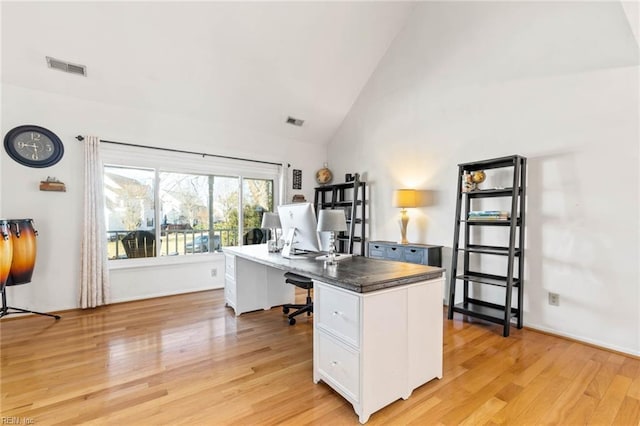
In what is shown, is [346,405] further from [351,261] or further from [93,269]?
[93,269]

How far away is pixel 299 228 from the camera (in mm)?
2590

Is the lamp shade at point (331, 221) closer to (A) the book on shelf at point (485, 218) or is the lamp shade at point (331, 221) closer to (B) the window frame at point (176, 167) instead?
(A) the book on shelf at point (485, 218)

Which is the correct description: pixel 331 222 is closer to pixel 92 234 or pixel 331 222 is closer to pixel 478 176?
pixel 478 176

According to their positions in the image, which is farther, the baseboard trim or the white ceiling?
the white ceiling

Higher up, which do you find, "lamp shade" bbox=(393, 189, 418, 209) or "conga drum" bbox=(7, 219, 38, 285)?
"lamp shade" bbox=(393, 189, 418, 209)

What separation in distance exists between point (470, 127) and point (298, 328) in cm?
294

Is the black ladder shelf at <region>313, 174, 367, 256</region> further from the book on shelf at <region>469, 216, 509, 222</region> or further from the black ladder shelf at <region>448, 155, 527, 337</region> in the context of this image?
the book on shelf at <region>469, 216, 509, 222</region>

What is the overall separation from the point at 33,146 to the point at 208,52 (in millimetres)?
2170

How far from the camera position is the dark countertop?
1.65m

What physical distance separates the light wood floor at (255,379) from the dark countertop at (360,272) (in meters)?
0.73

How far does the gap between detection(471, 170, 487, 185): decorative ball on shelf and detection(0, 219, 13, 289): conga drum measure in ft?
15.2

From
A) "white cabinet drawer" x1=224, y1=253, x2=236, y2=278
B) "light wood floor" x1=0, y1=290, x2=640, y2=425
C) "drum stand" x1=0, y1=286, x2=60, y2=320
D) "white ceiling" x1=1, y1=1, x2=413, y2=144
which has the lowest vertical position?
"light wood floor" x1=0, y1=290, x2=640, y2=425

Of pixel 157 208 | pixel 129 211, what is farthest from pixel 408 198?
pixel 129 211

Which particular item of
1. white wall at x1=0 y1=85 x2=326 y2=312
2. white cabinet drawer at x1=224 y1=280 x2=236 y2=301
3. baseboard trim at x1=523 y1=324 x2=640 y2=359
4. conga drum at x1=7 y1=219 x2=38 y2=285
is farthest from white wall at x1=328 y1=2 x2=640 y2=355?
conga drum at x1=7 y1=219 x2=38 y2=285
